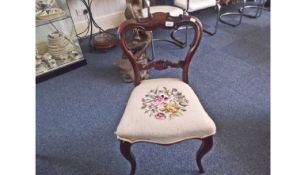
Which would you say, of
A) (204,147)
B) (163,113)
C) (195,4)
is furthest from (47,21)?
(204,147)

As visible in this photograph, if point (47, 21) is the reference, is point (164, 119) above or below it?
below

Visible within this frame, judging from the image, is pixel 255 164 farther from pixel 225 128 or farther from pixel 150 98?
pixel 150 98

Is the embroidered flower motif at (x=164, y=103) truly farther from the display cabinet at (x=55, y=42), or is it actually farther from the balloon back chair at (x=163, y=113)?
the display cabinet at (x=55, y=42)

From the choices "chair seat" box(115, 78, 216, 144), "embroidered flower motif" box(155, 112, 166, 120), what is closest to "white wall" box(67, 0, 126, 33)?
"chair seat" box(115, 78, 216, 144)

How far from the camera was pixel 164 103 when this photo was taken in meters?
1.20

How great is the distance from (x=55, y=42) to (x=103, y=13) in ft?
3.21

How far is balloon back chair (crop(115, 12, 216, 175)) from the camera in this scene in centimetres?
108

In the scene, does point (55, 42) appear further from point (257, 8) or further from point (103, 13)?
point (257, 8)

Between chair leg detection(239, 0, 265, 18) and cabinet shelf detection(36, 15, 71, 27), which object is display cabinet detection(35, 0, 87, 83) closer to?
cabinet shelf detection(36, 15, 71, 27)

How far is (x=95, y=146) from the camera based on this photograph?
159cm

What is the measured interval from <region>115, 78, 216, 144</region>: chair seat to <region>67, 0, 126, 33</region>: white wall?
199 cm

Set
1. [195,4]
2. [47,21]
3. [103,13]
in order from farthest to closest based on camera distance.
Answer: [103,13] → [195,4] → [47,21]

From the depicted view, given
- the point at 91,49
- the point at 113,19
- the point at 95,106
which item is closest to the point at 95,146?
the point at 95,106

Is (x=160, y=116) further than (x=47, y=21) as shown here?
No
